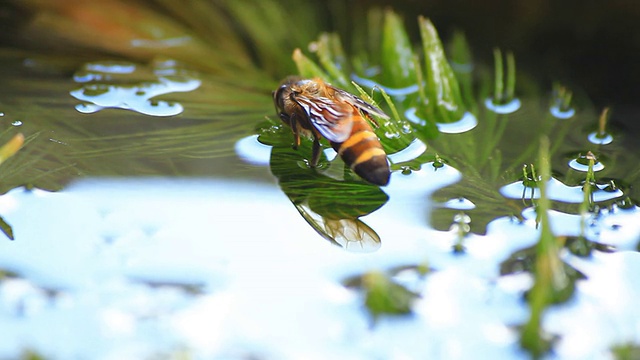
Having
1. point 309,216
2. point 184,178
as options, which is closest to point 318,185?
point 309,216

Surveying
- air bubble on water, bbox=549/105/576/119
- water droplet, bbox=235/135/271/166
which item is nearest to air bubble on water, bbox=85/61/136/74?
water droplet, bbox=235/135/271/166

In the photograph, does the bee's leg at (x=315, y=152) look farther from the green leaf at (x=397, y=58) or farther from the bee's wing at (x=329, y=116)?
the green leaf at (x=397, y=58)

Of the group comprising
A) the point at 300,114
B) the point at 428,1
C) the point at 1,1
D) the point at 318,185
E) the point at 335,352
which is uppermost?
the point at 428,1

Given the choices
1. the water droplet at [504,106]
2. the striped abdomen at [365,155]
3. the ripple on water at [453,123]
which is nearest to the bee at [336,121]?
the striped abdomen at [365,155]

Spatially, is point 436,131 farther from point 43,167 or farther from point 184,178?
point 43,167

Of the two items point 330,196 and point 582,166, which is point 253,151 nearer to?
point 330,196
